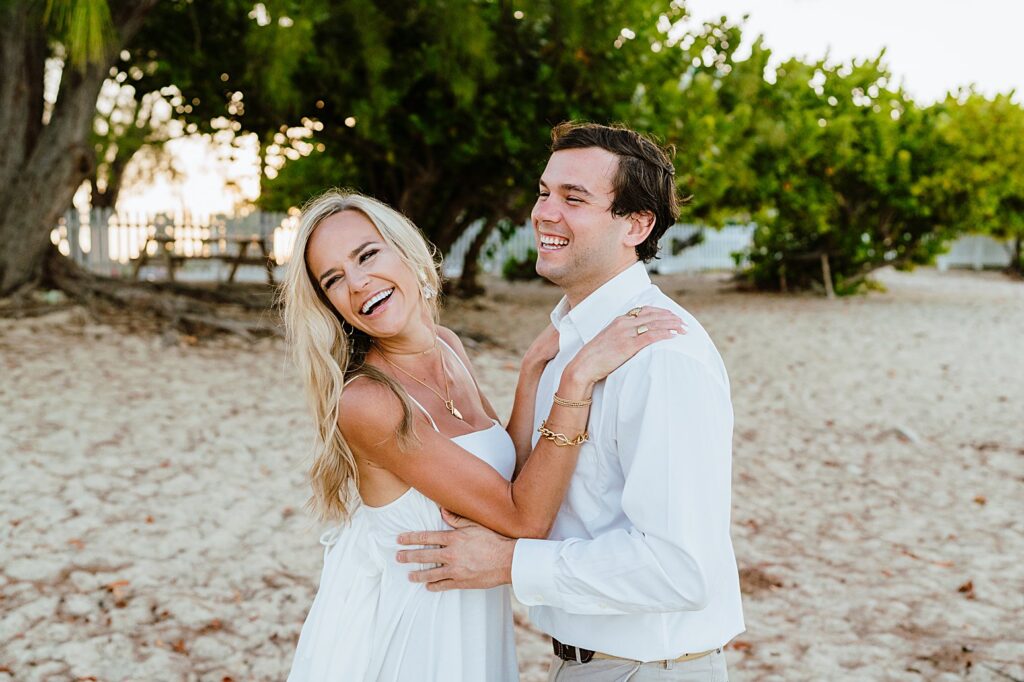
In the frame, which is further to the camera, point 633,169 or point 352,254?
point 352,254

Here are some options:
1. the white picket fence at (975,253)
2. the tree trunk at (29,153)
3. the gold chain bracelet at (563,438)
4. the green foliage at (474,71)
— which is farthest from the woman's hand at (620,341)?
the white picket fence at (975,253)

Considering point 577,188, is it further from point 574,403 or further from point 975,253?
point 975,253

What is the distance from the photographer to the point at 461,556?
213 centimetres

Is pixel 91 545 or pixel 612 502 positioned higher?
pixel 612 502

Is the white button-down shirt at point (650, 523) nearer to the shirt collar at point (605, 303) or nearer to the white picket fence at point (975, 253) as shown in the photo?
the shirt collar at point (605, 303)

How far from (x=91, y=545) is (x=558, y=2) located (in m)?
7.00

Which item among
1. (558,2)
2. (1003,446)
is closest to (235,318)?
(558,2)

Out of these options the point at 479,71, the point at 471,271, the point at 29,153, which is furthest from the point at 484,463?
the point at 471,271

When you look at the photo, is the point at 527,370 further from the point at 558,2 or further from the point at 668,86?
the point at 668,86

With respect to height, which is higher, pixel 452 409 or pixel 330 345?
pixel 330 345

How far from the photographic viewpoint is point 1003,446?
26.3ft

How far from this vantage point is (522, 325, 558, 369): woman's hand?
2.46 metres

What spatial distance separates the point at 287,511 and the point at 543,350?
381 centimetres

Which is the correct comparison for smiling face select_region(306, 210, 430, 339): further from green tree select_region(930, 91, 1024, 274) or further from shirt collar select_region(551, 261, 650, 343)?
green tree select_region(930, 91, 1024, 274)
